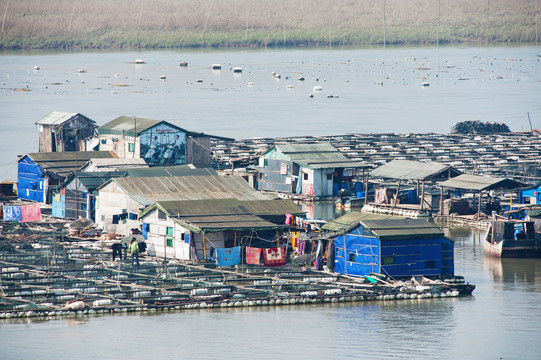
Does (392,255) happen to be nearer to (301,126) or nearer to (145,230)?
(145,230)

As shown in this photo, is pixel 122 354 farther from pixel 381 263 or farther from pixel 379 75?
pixel 379 75

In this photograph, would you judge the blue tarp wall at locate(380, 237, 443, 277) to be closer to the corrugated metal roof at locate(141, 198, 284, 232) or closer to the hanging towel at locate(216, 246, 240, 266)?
the corrugated metal roof at locate(141, 198, 284, 232)

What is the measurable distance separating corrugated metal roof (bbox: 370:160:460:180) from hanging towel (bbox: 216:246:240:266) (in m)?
15.9

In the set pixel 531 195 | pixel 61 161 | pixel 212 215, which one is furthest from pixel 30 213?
pixel 531 195

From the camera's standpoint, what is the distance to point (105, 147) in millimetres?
58625

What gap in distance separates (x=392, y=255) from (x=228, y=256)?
249 inches

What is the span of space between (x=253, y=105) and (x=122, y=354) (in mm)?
92140

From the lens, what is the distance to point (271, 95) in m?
132

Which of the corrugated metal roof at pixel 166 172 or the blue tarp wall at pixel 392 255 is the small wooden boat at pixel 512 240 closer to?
the blue tarp wall at pixel 392 255

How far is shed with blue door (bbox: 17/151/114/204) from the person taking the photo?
5141 centimetres

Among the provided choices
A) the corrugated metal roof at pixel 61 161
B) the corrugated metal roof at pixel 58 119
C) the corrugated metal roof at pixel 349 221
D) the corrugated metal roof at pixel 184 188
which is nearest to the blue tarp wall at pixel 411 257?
the corrugated metal roof at pixel 349 221

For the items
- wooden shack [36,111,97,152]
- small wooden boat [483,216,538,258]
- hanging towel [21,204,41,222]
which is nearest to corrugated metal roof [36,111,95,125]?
wooden shack [36,111,97,152]

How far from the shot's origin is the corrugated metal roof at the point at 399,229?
3434 centimetres

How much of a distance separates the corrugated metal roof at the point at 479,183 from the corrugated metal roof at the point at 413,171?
3.00 feet
